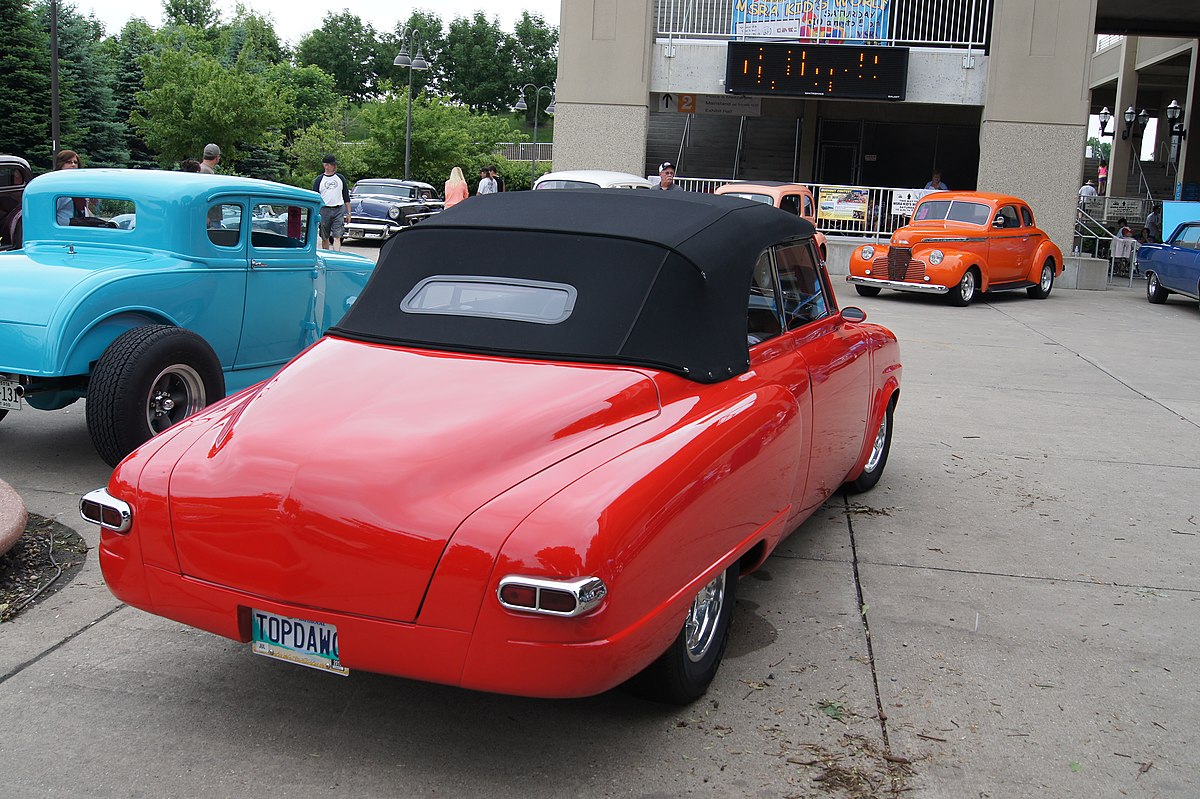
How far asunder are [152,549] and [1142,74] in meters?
49.5

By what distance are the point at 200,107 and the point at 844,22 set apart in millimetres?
21314

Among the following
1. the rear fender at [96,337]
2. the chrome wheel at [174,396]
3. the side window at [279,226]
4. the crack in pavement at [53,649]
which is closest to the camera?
the crack in pavement at [53,649]

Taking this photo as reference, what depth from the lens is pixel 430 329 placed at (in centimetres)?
401

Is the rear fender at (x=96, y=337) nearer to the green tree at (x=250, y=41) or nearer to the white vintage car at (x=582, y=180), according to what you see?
the white vintage car at (x=582, y=180)

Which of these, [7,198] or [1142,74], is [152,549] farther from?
[1142,74]

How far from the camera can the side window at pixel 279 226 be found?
7527 mm

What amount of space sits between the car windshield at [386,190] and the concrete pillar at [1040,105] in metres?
13.3

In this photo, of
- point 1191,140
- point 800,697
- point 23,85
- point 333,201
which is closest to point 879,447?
point 800,697

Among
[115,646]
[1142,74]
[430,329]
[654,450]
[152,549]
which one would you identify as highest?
[1142,74]

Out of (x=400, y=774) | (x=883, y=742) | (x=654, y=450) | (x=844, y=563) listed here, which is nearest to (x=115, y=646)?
(x=400, y=774)

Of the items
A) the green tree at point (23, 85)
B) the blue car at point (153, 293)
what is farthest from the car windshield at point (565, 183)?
the green tree at point (23, 85)

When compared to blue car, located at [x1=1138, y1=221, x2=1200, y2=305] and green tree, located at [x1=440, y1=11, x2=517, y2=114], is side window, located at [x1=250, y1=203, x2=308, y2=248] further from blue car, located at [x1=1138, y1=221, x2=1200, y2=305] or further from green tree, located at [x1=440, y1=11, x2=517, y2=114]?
green tree, located at [x1=440, y1=11, x2=517, y2=114]

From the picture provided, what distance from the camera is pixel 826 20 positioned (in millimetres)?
23359

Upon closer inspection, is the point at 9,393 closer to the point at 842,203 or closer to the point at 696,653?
the point at 696,653
